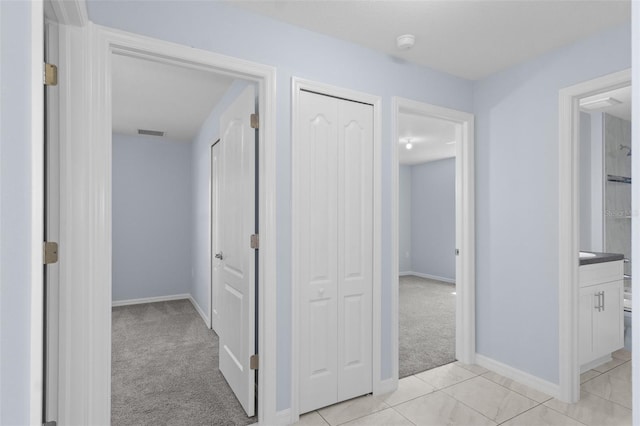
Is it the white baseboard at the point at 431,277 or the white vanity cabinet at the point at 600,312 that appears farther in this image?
the white baseboard at the point at 431,277

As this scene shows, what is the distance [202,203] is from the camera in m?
4.64

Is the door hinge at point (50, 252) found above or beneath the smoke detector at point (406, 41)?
beneath

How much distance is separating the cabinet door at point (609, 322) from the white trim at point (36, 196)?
3620 millimetres

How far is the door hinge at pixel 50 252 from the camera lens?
1.57 m

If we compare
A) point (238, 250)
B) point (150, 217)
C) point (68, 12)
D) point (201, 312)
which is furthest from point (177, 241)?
point (68, 12)

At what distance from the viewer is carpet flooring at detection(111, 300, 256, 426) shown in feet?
7.50

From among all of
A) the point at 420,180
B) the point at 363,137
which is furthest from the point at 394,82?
the point at 420,180

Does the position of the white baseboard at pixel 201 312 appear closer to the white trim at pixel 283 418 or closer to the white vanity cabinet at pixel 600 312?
the white trim at pixel 283 418

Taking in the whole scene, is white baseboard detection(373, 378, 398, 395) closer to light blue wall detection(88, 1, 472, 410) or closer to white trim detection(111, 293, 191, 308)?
light blue wall detection(88, 1, 472, 410)

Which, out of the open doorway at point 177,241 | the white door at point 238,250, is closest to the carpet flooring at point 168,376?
the open doorway at point 177,241

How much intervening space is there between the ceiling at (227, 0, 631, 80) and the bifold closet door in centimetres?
47

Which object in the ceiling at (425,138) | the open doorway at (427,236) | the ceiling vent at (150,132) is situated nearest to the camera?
the open doorway at (427,236)

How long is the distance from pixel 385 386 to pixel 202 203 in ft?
10.5

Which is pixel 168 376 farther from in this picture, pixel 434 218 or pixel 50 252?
pixel 434 218
